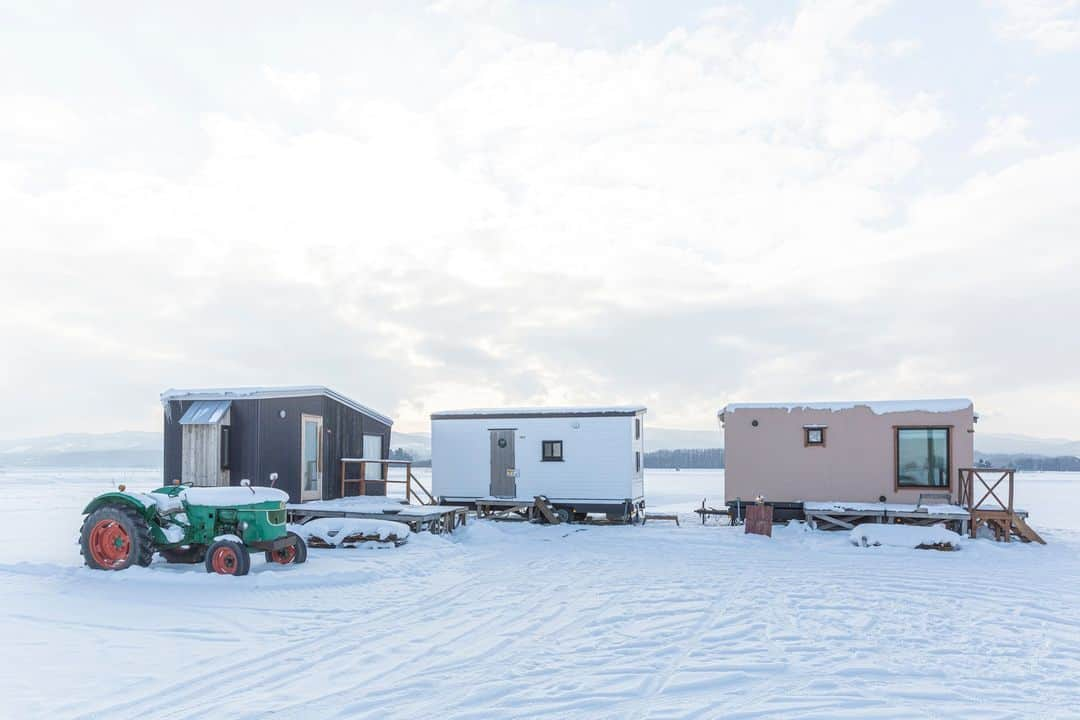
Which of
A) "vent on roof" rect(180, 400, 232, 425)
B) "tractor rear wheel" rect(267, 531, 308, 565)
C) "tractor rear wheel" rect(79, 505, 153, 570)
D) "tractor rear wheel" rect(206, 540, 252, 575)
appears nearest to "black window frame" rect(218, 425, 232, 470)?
"vent on roof" rect(180, 400, 232, 425)

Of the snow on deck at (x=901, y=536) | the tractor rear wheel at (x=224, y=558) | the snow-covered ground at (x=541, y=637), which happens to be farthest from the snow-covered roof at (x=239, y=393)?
the snow on deck at (x=901, y=536)

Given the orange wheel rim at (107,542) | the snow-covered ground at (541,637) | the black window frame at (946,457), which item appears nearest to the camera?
the snow-covered ground at (541,637)

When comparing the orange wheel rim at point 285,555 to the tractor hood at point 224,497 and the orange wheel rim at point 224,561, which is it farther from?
the orange wheel rim at point 224,561

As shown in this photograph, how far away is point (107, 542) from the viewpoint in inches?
466

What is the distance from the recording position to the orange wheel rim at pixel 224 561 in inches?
454

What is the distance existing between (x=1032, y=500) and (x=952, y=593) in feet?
88.1

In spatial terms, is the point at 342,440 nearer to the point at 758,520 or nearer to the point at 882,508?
the point at 758,520

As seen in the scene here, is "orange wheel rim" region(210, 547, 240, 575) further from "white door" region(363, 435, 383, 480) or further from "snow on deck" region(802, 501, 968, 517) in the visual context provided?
"snow on deck" region(802, 501, 968, 517)

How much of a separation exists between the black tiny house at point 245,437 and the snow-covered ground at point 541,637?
14.8 ft

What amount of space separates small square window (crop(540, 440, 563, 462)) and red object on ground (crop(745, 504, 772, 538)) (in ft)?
17.7

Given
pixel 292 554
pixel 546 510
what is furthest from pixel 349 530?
pixel 546 510

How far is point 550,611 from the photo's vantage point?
9562mm

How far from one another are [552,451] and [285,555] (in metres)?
9.97

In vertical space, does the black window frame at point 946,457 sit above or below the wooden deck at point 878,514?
above
